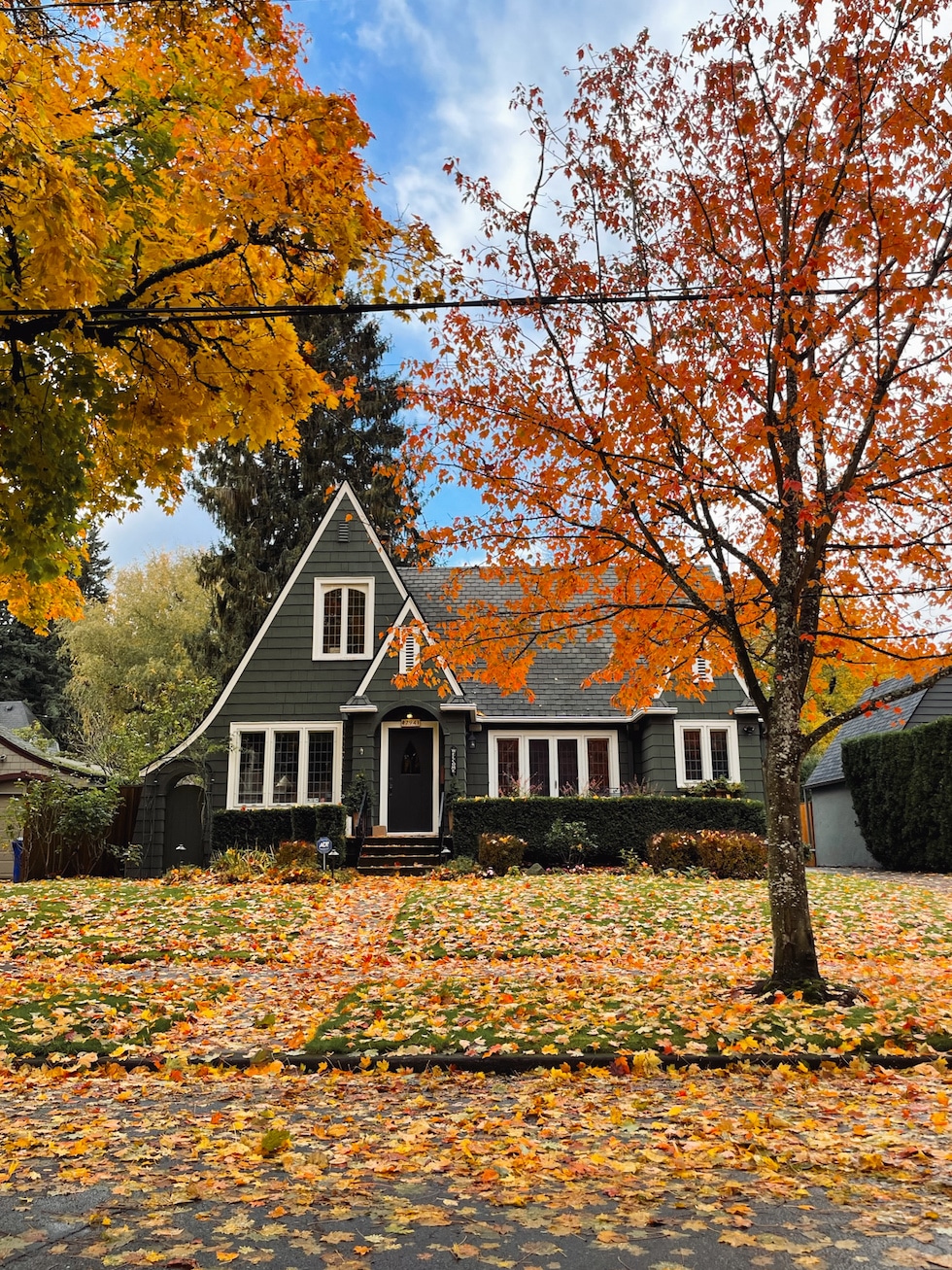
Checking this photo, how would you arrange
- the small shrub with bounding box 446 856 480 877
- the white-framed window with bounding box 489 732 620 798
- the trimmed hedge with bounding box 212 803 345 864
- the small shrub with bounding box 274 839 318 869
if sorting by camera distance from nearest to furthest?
the small shrub with bounding box 446 856 480 877 → the small shrub with bounding box 274 839 318 869 → the trimmed hedge with bounding box 212 803 345 864 → the white-framed window with bounding box 489 732 620 798

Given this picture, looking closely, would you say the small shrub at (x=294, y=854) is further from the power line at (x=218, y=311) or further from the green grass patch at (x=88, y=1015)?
the power line at (x=218, y=311)

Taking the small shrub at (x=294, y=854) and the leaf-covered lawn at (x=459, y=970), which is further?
the small shrub at (x=294, y=854)

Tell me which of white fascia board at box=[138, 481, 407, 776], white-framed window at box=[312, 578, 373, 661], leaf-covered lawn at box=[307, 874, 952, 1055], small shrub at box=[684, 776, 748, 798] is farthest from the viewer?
white-framed window at box=[312, 578, 373, 661]

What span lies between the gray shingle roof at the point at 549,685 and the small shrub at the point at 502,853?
138 inches

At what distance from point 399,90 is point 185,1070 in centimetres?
725

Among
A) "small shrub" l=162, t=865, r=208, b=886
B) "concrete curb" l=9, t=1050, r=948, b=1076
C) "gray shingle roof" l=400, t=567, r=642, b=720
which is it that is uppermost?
"gray shingle roof" l=400, t=567, r=642, b=720

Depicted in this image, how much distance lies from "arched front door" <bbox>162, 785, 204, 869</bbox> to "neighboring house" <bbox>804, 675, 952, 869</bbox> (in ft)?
53.2

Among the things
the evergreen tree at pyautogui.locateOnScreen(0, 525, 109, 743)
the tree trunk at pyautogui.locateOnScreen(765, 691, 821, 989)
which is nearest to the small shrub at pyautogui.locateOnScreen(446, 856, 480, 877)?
the tree trunk at pyautogui.locateOnScreen(765, 691, 821, 989)

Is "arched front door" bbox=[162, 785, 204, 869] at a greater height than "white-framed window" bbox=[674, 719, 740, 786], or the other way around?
"white-framed window" bbox=[674, 719, 740, 786]

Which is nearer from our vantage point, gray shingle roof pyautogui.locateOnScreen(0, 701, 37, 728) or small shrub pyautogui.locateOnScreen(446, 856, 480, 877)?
small shrub pyautogui.locateOnScreen(446, 856, 480, 877)

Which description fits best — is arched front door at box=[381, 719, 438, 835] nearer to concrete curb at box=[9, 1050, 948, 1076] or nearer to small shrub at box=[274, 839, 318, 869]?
small shrub at box=[274, 839, 318, 869]

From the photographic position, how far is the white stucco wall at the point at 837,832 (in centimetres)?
2478

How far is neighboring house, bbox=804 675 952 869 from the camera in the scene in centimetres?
2206

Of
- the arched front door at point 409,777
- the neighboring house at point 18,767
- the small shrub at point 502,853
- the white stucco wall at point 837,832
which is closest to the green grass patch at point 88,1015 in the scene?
the small shrub at point 502,853
